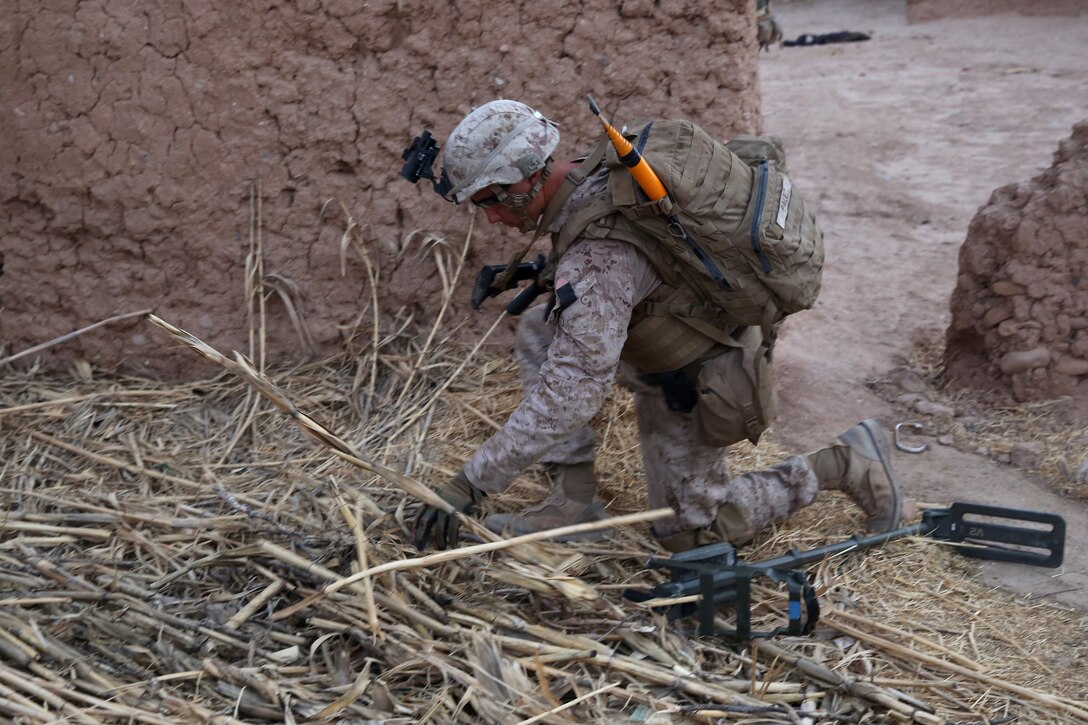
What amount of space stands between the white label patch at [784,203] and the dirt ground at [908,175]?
1355mm

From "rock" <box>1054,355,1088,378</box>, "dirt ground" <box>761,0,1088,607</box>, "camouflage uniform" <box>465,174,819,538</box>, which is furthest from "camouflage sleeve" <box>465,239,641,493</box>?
"rock" <box>1054,355,1088,378</box>

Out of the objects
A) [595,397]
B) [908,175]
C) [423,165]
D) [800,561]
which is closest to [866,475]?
[800,561]

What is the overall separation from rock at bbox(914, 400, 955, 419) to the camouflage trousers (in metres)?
1.19

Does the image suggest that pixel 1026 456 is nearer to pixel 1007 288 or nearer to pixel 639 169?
Answer: pixel 1007 288

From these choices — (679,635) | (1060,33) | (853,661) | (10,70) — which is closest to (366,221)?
(10,70)

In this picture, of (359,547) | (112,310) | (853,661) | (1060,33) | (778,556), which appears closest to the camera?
(359,547)

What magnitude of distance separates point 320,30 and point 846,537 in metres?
2.59

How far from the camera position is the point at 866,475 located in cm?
350

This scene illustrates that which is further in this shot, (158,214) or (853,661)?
(158,214)

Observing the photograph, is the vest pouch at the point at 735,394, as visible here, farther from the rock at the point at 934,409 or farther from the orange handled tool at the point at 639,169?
the rock at the point at 934,409

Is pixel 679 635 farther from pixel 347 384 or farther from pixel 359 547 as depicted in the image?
pixel 347 384

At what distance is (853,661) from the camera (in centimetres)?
291

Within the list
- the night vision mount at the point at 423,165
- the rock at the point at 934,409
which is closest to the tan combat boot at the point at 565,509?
the night vision mount at the point at 423,165

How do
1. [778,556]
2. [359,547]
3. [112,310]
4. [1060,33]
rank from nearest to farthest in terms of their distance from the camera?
1. [359,547]
2. [778,556]
3. [112,310]
4. [1060,33]
